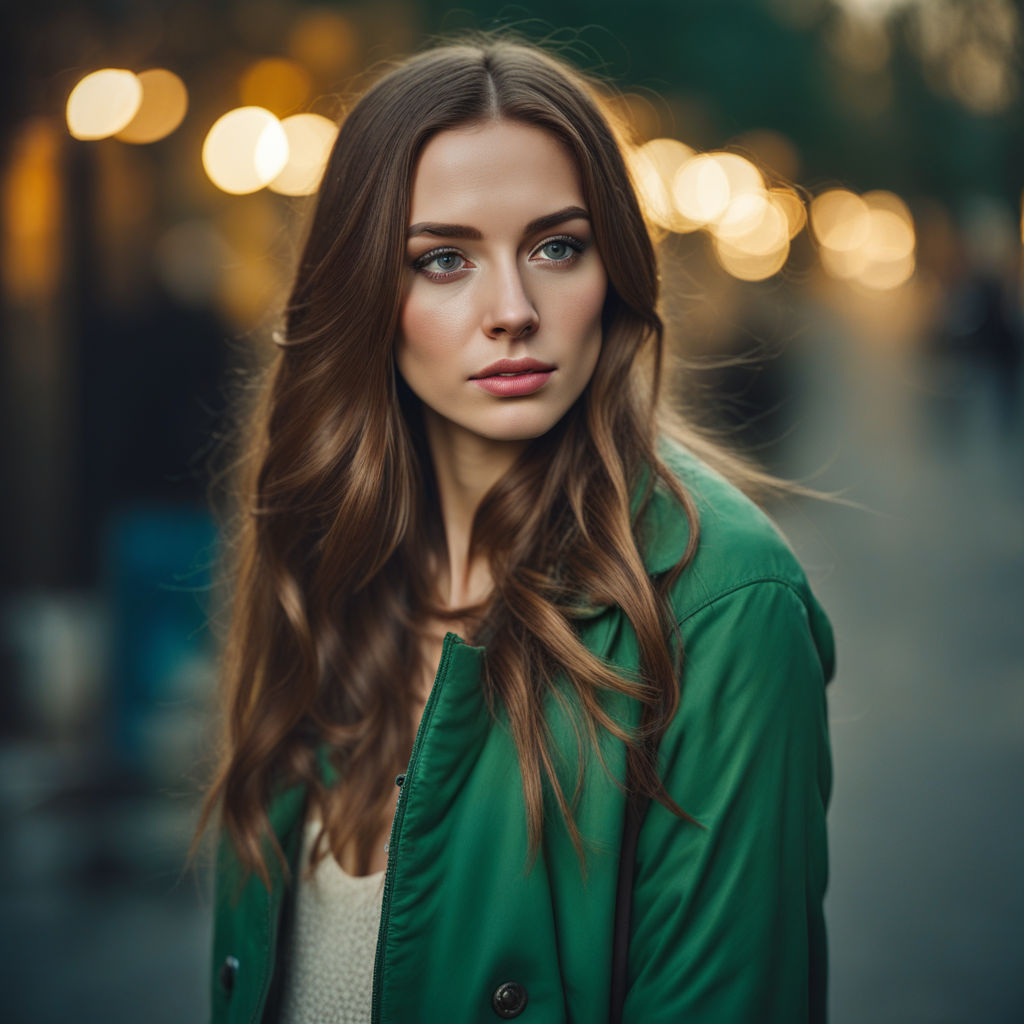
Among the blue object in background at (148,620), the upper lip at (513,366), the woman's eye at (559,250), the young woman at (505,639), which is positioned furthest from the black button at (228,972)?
the blue object in background at (148,620)

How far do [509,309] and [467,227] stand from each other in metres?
0.17

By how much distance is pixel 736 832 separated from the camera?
1.83 meters

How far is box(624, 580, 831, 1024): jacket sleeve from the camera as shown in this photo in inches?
71.5

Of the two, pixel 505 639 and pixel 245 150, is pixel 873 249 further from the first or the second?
pixel 505 639

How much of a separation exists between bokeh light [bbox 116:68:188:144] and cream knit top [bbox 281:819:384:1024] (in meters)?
4.99

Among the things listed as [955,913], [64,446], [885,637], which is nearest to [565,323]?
[955,913]

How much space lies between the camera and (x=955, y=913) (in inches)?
191

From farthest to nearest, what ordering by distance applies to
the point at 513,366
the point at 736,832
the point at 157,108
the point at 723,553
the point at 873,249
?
the point at 873,249, the point at 157,108, the point at 513,366, the point at 723,553, the point at 736,832

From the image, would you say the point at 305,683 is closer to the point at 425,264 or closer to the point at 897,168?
the point at 425,264

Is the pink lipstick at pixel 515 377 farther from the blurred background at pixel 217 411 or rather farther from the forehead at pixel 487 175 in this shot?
the blurred background at pixel 217 411

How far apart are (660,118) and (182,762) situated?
697 cm

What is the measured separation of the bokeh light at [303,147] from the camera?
6514 mm

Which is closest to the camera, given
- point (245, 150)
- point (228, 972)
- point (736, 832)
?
point (736, 832)

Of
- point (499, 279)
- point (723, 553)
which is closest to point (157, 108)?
point (499, 279)
